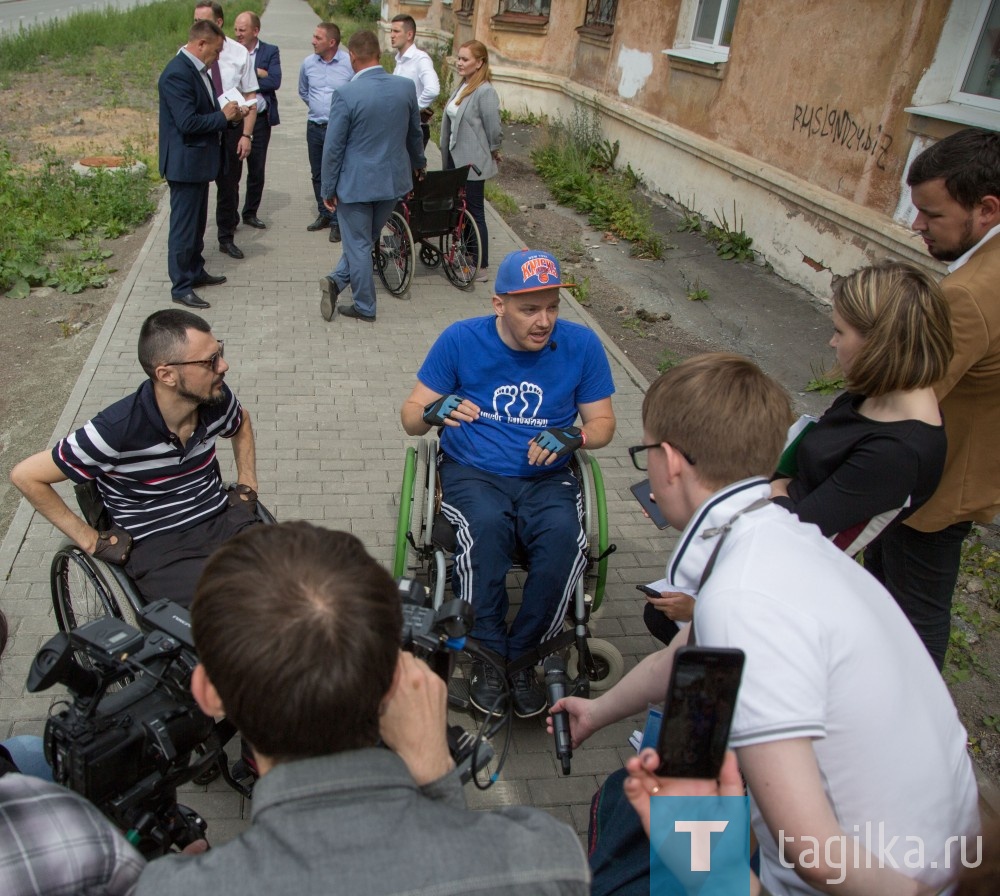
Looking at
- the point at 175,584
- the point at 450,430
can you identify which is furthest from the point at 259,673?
the point at 450,430

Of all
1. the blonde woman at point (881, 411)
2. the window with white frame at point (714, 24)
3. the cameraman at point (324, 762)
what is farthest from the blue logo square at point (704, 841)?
the window with white frame at point (714, 24)

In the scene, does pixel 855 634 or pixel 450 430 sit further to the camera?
pixel 450 430

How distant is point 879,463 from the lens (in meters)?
2.25

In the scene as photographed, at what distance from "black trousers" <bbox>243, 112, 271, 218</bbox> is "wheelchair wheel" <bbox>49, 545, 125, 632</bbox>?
5.58 metres

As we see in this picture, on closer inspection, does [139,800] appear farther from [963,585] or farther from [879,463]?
[963,585]

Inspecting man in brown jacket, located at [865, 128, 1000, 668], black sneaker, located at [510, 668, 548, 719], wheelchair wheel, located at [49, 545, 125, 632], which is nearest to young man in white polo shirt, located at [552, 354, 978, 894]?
man in brown jacket, located at [865, 128, 1000, 668]

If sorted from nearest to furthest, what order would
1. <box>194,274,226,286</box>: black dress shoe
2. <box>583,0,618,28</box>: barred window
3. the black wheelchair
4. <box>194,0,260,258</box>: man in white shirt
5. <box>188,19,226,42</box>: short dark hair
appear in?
1. <box>188,19,226,42</box>: short dark hair
2. the black wheelchair
3. <box>194,274,226,286</box>: black dress shoe
4. <box>194,0,260,258</box>: man in white shirt
5. <box>583,0,618,28</box>: barred window

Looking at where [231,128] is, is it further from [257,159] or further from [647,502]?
[647,502]

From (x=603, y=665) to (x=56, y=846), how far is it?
2.32 meters

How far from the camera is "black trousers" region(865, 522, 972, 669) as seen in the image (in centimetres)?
271

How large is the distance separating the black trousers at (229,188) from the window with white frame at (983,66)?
595cm

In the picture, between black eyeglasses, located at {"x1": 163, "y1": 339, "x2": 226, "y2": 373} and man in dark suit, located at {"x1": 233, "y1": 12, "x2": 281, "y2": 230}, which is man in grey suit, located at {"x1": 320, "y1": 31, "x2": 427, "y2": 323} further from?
black eyeglasses, located at {"x1": 163, "y1": 339, "x2": 226, "y2": 373}

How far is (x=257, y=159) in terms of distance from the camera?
7832 millimetres

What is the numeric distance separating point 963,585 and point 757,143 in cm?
567
